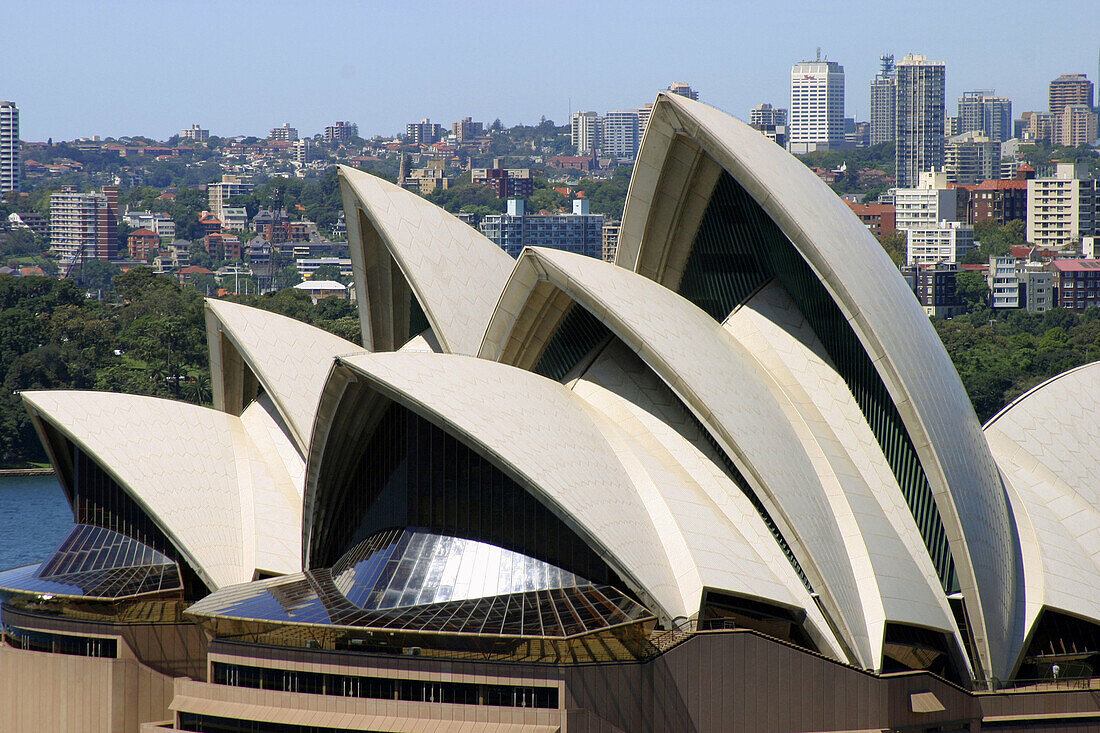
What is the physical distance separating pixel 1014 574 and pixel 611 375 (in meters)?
9.64

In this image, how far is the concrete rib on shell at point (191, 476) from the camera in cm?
3503

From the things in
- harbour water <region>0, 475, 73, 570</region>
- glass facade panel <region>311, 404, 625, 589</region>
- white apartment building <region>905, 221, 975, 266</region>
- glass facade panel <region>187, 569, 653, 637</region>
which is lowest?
harbour water <region>0, 475, 73, 570</region>

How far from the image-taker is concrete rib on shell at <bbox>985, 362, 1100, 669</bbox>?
31380 millimetres

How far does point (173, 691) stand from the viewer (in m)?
33.8

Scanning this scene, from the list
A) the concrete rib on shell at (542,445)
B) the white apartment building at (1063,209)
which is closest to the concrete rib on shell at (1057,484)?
the concrete rib on shell at (542,445)

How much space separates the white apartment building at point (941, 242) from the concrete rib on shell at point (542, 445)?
532 feet

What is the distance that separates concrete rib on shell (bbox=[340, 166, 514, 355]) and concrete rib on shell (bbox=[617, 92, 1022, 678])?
305 inches

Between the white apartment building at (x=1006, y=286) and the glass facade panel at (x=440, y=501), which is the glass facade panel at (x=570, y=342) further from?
the white apartment building at (x=1006, y=286)

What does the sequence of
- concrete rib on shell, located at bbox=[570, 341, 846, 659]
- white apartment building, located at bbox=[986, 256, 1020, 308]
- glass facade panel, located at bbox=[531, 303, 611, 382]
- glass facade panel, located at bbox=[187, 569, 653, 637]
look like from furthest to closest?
white apartment building, located at bbox=[986, 256, 1020, 308] < glass facade panel, located at bbox=[531, 303, 611, 382] < concrete rib on shell, located at bbox=[570, 341, 846, 659] < glass facade panel, located at bbox=[187, 569, 653, 637]

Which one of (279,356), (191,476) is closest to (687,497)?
(191,476)

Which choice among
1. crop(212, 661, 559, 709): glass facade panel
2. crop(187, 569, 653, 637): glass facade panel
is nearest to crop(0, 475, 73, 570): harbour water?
crop(187, 569, 653, 637): glass facade panel

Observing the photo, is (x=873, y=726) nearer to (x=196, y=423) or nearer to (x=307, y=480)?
(x=307, y=480)

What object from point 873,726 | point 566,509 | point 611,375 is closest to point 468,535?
point 566,509

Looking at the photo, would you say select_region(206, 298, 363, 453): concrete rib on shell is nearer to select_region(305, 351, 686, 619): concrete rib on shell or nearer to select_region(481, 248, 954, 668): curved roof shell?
select_region(305, 351, 686, 619): concrete rib on shell
